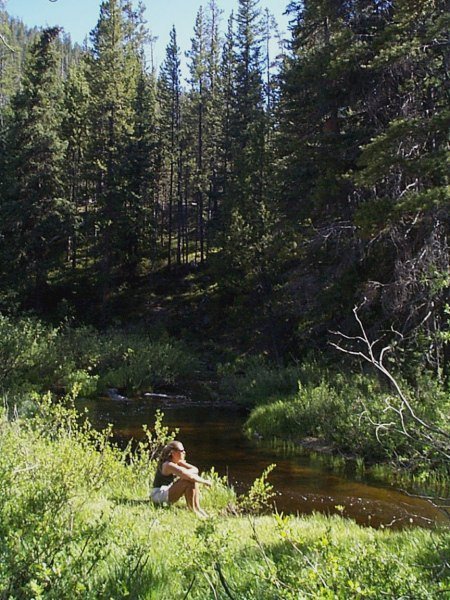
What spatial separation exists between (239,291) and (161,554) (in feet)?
89.0

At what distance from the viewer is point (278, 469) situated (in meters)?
11.5

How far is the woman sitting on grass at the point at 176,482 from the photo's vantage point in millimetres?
7922

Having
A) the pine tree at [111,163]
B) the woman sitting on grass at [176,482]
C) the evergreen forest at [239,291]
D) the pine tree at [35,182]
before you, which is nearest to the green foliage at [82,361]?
the evergreen forest at [239,291]

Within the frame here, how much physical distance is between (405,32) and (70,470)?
1322cm

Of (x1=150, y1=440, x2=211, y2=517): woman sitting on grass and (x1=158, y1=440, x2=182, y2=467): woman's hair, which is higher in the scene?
(x1=158, y1=440, x2=182, y2=467): woman's hair

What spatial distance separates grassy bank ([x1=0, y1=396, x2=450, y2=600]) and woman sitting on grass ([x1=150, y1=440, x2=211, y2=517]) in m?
1.03

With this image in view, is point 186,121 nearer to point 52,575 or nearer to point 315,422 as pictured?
point 315,422

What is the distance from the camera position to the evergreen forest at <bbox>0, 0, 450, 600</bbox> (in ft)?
14.5

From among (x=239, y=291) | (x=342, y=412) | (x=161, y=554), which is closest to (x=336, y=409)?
(x=342, y=412)

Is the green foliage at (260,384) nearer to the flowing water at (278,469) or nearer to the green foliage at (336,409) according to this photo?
the green foliage at (336,409)

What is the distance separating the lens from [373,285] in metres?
14.5

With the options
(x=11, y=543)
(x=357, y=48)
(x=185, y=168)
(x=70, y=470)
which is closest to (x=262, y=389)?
(x=357, y=48)

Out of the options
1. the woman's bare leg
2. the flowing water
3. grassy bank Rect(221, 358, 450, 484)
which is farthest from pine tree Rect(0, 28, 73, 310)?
the woman's bare leg

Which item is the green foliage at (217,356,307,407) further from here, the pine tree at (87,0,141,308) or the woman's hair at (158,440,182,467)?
the pine tree at (87,0,141,308)
